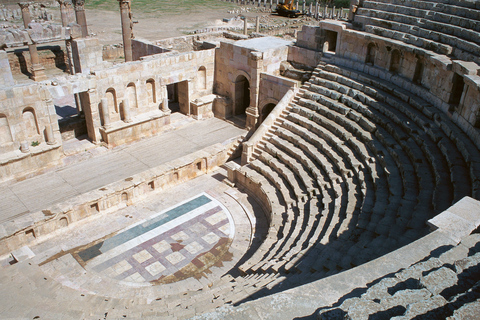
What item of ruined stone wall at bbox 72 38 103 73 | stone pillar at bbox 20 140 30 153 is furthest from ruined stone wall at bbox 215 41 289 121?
stone pillar at bbox 20 140 30 153

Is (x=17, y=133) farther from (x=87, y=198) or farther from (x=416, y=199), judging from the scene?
(x=416, y=199)

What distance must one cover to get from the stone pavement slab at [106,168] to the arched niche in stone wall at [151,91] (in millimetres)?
1605

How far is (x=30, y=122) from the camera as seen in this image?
608 inches

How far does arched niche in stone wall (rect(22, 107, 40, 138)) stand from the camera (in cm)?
1527

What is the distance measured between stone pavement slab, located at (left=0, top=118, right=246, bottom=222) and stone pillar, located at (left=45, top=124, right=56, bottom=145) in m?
1.08

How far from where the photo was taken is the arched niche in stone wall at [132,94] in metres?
17.9

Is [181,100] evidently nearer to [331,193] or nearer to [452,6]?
[331,193]

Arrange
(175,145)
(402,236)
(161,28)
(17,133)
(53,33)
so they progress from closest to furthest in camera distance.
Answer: (402,236)
(17,133)
(175,145)
(53,33)
(161,28)

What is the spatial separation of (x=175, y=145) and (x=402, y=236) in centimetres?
1158

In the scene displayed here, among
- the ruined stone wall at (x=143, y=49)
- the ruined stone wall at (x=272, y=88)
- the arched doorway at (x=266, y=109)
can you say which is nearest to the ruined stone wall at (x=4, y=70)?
the ruined stone wall at (x=143, y=49)

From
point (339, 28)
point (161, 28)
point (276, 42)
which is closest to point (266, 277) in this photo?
point (339, 28)

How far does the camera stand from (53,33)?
2058cm

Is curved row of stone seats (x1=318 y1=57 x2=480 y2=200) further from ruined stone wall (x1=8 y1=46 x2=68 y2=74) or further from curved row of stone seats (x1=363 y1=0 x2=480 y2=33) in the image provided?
ruined stone wall (x1=8 y1=46 x2=68 y2=74)

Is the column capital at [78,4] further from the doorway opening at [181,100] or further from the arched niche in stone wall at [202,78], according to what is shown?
the arched niche in stone wall at [202,78]
